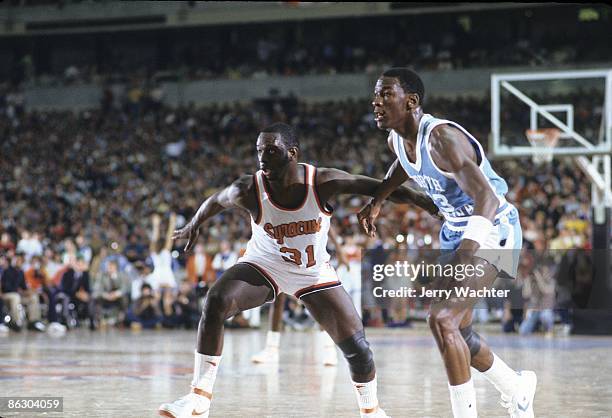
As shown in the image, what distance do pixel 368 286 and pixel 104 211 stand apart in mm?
8615

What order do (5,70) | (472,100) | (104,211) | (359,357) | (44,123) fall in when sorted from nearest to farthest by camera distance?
(359,357), (104,211), (472,100), (44,123), (5,70)

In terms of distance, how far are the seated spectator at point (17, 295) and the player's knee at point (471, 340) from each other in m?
12.4

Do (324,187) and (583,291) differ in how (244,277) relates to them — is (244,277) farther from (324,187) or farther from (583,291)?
(583,291)

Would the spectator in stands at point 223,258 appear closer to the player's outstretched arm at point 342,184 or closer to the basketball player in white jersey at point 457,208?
the basketball player in white jersey at point 457,208

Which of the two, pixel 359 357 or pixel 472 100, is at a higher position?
pixel 472 100

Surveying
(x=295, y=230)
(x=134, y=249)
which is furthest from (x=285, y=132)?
(x=134, y=249)

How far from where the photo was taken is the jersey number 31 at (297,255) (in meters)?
6.08

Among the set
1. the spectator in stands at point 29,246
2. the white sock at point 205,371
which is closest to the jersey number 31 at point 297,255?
the white sock at point 205,371

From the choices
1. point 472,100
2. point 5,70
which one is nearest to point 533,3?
point 472,100

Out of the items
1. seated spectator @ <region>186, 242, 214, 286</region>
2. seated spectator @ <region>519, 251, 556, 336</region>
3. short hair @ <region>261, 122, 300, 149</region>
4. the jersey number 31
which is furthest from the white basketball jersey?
seated spectator @ <region>186, 242, 214, 286</region>

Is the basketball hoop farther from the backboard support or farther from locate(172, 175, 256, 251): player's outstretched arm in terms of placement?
locate(172, 175, 256, 251): player's outstretched arm

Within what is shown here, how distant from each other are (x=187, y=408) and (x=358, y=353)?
110cm

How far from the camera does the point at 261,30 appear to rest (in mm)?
30922

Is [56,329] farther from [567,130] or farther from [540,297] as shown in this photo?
[567,130]
